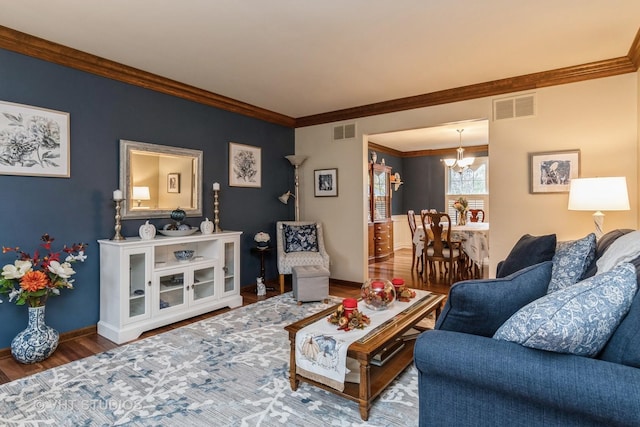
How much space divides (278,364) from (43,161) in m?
2.57

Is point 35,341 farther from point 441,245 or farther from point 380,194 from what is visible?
point 380,194

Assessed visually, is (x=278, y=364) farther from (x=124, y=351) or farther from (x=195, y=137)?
(x=195, y=137)

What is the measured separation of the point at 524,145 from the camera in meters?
3.78

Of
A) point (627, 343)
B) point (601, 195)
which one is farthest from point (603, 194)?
point (627, 343)

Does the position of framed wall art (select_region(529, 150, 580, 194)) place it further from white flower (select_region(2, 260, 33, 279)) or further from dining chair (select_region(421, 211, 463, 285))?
white flower (select_region(2, 260, 33, 279))

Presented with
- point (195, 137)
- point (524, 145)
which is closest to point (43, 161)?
point (195, 137)

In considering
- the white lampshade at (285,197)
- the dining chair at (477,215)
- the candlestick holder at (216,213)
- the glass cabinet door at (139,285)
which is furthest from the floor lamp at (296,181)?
the dining chair at (477,215)

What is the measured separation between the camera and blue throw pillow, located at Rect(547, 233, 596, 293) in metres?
2.15

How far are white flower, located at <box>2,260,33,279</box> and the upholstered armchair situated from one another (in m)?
2.64

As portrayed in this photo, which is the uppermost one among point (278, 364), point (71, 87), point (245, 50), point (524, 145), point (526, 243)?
point (245, 50)

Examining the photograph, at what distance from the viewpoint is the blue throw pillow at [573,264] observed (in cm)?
215

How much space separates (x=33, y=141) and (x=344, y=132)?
3576mm

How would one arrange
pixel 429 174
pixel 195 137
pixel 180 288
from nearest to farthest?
1. pixel 180 288
2. pixel 195 137
3. pixel 429 174

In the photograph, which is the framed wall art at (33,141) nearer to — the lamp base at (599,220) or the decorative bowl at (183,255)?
the decorative bowl at (183,255)
